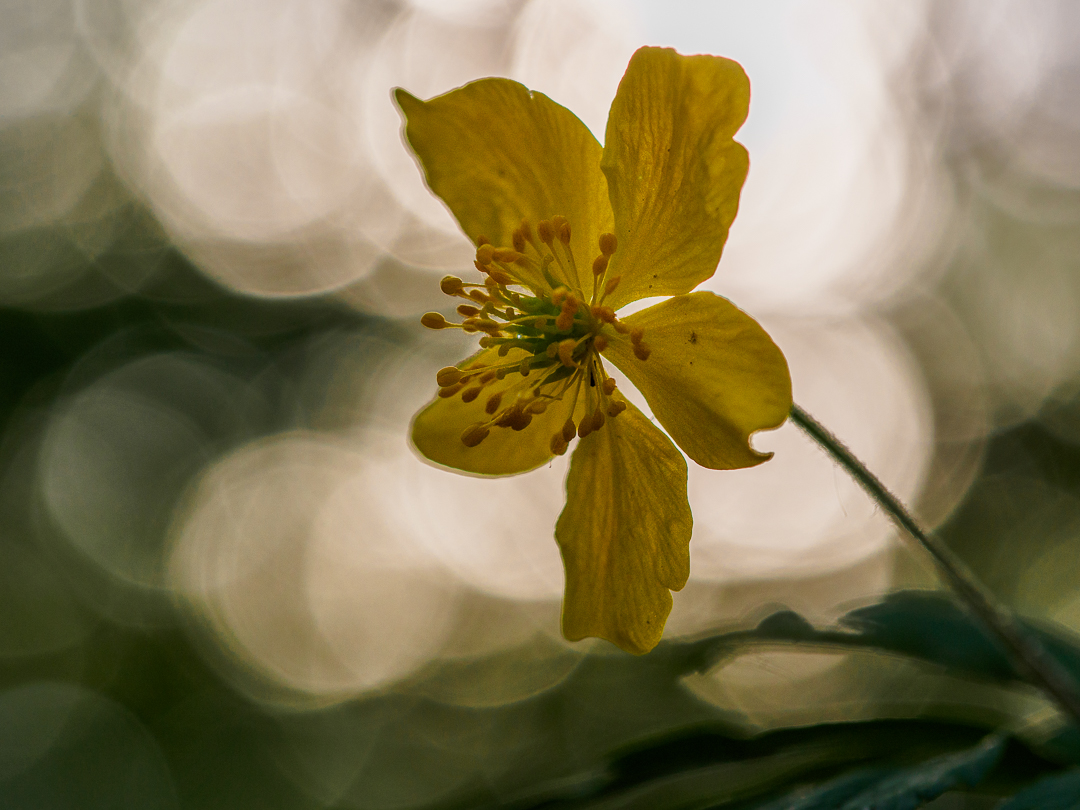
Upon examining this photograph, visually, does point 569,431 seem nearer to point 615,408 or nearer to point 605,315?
point 615,408

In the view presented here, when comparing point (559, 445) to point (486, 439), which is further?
point (486, 439)

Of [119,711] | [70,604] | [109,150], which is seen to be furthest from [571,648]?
[109,150]

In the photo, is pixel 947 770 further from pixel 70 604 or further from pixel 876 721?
pixel 70 604

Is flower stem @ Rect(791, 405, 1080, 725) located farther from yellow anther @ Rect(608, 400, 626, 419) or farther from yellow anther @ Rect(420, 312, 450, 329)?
yellow anther @ Rect(420, 312, 450, 329)

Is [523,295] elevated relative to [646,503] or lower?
elevated

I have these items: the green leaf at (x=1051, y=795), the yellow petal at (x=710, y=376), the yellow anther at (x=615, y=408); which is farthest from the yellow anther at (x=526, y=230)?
the green leaf at (x=1051, y=795)

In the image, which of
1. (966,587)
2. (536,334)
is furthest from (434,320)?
(966,587)

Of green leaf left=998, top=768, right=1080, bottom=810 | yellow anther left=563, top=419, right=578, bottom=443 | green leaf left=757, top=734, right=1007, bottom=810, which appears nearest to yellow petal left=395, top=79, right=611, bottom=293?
yellow anther left=563, top=419, right=578, bottom=443
